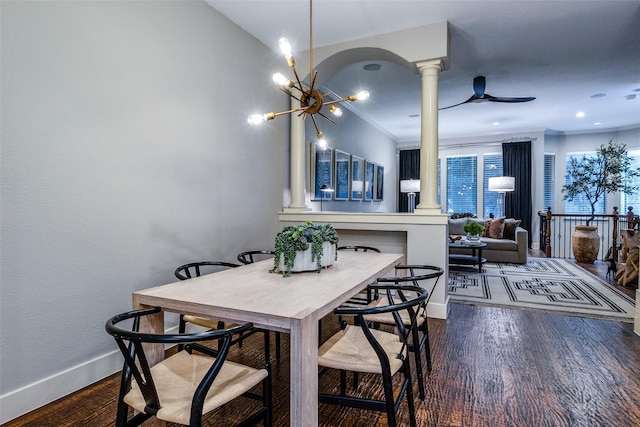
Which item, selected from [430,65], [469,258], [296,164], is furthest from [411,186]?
[430,65]

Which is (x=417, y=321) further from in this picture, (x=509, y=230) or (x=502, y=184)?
(x=502, y=184)

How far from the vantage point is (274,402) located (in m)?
1.95

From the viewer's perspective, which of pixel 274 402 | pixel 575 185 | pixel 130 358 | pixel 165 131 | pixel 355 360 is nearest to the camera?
pixel 130 358

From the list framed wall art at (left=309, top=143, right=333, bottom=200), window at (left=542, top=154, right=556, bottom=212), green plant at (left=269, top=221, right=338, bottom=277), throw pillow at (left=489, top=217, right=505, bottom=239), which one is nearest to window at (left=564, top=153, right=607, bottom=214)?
window at (left=542, top=154, right=556, bottom=212)

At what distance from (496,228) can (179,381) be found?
671 cm

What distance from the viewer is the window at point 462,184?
8750 mm

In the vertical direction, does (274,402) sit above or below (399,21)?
below

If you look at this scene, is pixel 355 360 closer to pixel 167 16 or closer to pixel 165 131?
pixel 165 131

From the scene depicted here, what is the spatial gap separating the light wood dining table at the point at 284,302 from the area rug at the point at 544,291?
254cm

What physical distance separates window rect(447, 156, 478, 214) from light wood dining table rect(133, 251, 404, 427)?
289 inches

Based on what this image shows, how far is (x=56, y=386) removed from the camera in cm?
199

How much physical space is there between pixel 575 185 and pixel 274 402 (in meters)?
8.11

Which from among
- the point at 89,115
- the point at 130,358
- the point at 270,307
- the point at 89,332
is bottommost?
the point at 89,332

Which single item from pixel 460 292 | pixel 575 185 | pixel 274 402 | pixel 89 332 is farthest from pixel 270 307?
pixel 575 185
